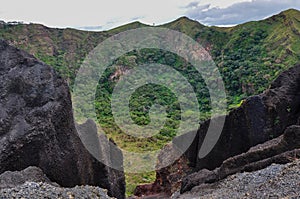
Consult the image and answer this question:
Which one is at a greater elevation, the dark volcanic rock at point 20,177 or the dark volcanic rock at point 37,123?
the dark volcanic rock at point 37,123

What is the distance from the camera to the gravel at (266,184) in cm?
1109

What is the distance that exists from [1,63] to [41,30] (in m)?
71.1

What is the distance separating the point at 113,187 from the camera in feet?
68.2

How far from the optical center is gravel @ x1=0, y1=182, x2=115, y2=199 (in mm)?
9867

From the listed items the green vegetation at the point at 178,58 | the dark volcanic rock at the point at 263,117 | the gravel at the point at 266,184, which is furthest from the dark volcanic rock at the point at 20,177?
the green vegetation at the point at 178,58

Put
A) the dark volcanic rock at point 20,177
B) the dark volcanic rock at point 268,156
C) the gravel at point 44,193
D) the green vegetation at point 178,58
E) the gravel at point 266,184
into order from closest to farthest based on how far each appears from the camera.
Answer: the gravel at point 44,193
the gravel at point 266,184
the dark volcanic rock at point 20,177
the dark volcanic rock at point 268,156
the green vegetation at point 178,58

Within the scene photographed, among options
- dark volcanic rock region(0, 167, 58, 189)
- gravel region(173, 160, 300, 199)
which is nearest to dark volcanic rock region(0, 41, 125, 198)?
dark volcanic rock region(0, 167, 58, 189)

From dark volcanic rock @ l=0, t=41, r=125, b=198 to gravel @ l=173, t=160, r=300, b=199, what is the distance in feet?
16.9

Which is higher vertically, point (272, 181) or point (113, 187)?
point (272, 181)

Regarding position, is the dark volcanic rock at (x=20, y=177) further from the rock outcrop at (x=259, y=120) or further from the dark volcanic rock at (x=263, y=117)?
the dark volcanic rock at (x=263, y=117)

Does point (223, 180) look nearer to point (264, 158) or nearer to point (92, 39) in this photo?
point (264, 158)

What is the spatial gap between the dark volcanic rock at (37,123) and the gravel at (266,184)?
203 inches

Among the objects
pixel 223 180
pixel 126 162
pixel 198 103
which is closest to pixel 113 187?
pixel 223 180

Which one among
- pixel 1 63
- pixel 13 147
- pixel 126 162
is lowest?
pixel 126 162
